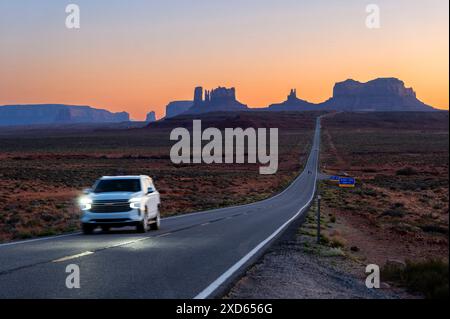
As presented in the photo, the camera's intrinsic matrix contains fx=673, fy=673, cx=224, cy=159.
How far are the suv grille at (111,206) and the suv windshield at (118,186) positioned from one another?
0.87 metres

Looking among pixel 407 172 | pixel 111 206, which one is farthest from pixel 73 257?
pixel 407 172

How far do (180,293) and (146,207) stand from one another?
35.6ft

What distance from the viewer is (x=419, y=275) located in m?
10.9

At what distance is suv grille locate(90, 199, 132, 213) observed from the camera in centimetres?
1944

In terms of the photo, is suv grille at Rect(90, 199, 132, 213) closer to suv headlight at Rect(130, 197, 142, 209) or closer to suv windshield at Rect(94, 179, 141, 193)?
suv headlight at Rect(130, 197, 142, 209)

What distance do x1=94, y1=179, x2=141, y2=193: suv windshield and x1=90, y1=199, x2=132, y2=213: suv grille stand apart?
873 mm

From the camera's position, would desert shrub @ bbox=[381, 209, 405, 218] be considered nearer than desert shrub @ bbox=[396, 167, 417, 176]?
Yes

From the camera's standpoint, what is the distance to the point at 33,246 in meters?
16.6

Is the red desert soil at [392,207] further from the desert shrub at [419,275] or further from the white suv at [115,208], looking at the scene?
the white suv at [115,208]
